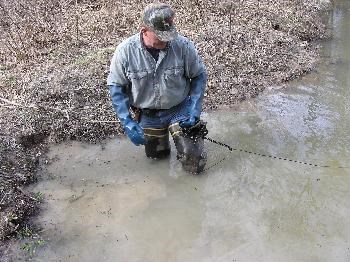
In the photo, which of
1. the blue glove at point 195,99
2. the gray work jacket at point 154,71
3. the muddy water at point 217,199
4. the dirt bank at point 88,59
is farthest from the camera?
the dirt bank at point 88,59

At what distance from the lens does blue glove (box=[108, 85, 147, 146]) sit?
416 cm

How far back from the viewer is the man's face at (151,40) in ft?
12.9

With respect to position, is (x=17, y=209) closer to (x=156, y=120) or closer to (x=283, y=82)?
(x=156, y=120)

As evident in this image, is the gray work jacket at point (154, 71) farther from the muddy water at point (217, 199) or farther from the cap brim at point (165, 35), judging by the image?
the muddy water at point (217, 199)

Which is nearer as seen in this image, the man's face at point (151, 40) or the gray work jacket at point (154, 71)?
the man's face at point (151, 40)

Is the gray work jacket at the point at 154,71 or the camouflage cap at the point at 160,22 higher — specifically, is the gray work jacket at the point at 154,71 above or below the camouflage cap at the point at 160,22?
below

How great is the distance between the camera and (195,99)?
4.43 m

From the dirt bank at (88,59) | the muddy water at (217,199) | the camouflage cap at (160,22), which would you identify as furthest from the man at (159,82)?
the dirt bank at (88,59)

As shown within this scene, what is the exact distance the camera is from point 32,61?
6836 mm

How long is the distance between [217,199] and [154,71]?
1.44 m

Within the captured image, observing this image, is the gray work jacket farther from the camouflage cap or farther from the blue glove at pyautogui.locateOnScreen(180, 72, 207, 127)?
the camouflage cap

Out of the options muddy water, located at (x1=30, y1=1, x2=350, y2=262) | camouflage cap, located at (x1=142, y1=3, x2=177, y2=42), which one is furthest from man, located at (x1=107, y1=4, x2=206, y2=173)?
muddy water, located at (x1=30, y1=1, x2=350, y2=262)

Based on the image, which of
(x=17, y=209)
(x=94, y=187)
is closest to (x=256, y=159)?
(x=94, y=187)

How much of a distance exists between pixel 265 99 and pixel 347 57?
8.08 feet
